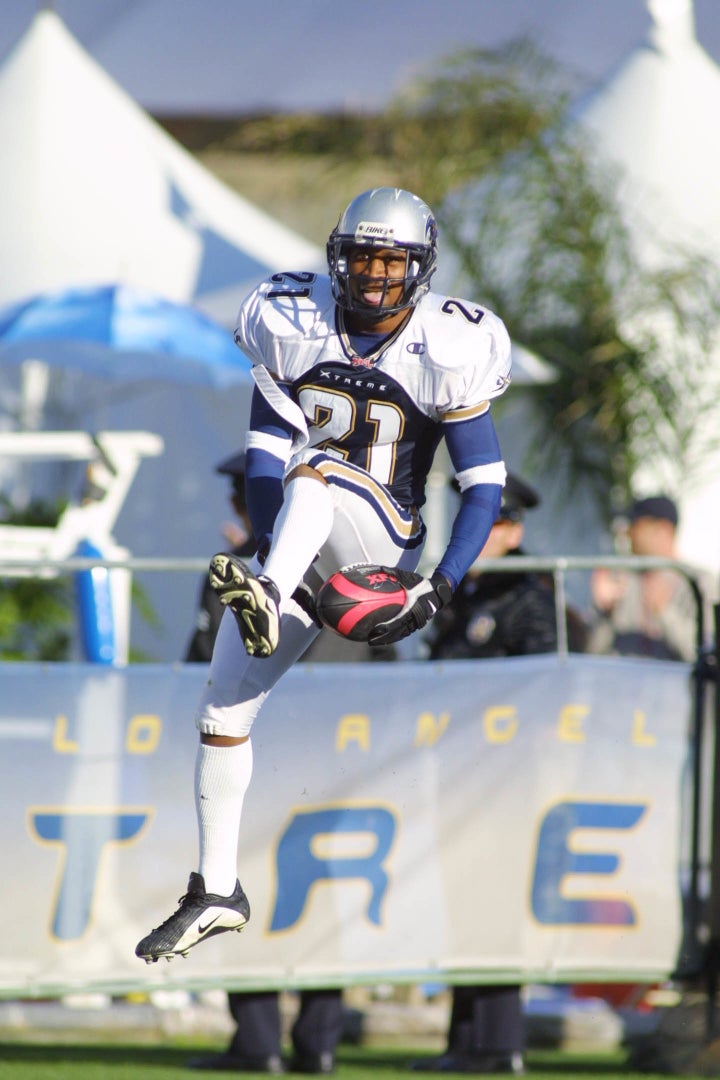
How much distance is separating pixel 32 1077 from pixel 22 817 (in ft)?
3.21

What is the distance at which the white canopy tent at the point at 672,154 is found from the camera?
37.0ft

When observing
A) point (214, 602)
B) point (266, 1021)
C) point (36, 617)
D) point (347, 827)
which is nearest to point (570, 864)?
point (347, 827)

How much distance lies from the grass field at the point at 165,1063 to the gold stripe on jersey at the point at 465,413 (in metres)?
3.16

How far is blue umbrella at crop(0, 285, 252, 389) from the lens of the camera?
9.12 meters

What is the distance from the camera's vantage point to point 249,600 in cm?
439

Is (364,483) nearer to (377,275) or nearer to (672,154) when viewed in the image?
(377,275)

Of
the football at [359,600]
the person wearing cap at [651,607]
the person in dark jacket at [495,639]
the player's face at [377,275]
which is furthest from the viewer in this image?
the person wearing cap at [651,607]

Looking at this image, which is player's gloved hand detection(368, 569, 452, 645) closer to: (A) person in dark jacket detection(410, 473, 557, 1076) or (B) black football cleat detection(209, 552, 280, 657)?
(B) black football cleat detection(209, 552, 280, 657)

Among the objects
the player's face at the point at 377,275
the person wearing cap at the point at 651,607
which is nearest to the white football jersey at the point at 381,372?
the player's face at the point at 377,275

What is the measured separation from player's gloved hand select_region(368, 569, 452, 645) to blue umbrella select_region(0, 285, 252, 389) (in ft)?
15.2

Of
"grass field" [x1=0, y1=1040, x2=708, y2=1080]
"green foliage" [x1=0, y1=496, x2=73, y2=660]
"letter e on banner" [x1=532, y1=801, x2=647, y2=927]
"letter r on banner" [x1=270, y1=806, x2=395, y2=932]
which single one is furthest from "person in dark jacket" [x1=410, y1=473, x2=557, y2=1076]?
"green foliage" [x1=0, y1=496, x2=73, y2=660]

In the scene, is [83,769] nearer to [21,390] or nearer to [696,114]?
[21,390]

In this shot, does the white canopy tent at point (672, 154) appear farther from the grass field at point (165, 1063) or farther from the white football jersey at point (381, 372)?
the white football jersey at point (381, 372)

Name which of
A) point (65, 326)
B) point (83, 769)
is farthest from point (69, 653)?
point (83, 769)
